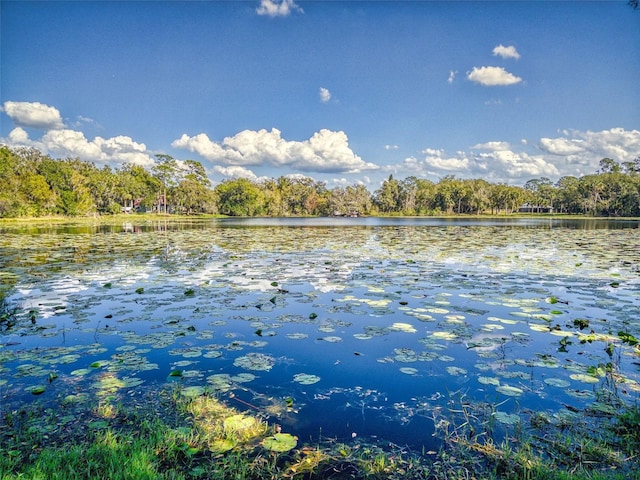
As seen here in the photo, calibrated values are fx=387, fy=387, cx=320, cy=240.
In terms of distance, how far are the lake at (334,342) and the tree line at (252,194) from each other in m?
48.1

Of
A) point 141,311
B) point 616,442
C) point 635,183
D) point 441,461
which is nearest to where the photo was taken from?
point 441,461

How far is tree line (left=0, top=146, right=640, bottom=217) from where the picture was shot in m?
52.8

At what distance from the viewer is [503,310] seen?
22.0 feet

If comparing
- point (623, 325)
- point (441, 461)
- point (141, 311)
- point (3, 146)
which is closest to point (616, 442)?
point (441, 461)

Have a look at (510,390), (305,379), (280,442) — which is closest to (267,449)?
(280,442)

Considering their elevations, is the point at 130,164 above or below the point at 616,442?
above

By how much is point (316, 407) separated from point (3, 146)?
6692cm

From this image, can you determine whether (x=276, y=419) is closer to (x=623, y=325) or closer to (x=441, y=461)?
(x=441, y=461)

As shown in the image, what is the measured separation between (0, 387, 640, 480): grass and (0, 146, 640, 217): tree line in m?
52.3

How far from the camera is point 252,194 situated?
3445 inches

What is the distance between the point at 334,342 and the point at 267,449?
243 centimetres

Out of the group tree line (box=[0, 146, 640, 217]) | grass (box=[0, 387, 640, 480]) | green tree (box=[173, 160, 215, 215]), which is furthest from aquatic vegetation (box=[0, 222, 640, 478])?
green tree (box=[173, 160, 215, 215])

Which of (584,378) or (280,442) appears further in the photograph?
(584,378)

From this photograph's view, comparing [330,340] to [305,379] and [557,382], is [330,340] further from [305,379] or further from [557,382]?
[557,382]
